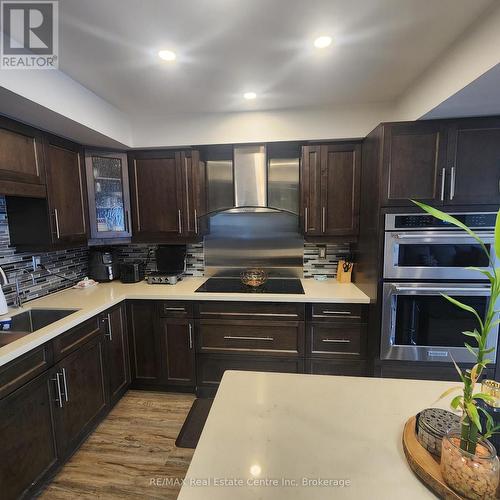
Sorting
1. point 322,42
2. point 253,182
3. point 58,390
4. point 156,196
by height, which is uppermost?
point 322,42

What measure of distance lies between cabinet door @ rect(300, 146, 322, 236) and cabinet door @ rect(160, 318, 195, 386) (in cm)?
138

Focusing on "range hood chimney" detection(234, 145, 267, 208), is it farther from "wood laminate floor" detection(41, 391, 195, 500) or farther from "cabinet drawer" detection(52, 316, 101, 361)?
"wood laminate floor" detection(41, 391, 195, 500)

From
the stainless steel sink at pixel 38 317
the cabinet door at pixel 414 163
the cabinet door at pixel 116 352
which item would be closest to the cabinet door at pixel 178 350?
the cabinet door at pixel 116 352

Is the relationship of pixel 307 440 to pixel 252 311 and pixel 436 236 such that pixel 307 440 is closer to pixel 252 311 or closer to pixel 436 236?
pixel 252 311

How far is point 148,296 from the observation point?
232cm

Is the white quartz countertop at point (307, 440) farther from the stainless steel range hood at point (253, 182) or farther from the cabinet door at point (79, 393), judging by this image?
the stainless steel range hood at point (253, 182)

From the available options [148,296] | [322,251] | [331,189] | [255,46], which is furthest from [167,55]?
[322,251]

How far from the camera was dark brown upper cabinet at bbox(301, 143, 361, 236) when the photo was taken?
237cm

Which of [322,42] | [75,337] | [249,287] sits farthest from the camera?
[249,287]

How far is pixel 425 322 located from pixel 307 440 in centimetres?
163

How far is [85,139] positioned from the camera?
7.29ft

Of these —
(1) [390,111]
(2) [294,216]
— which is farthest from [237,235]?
(1) [390,111]

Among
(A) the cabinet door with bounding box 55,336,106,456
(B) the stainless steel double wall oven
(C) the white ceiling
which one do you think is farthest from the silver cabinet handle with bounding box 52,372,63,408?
(B) the stainless steel double wall oven

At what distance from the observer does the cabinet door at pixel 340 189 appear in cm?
237
